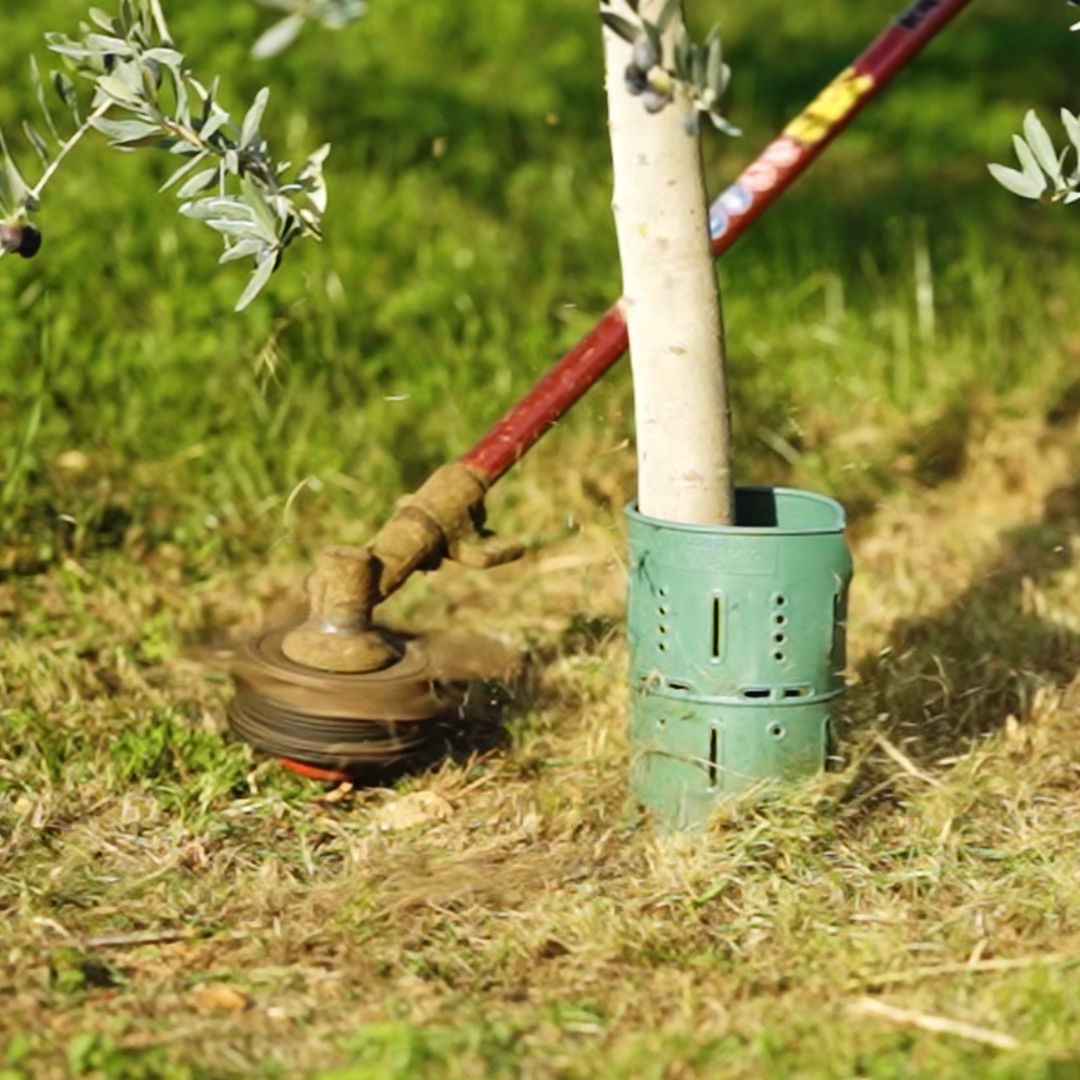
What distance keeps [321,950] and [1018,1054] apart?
791mm

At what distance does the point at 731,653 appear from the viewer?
2684 millimetres

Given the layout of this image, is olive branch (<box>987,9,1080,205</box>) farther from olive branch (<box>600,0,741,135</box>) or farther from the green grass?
the green grass

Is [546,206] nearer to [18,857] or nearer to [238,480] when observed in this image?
[238,480]

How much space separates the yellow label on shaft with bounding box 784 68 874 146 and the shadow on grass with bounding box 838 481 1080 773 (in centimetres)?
77

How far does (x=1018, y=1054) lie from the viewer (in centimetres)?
219

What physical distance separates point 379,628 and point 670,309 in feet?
2.14

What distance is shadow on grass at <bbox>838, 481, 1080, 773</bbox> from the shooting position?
3.07 metres

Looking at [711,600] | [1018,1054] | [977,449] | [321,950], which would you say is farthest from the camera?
[977,449]

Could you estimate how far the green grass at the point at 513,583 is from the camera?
2.37 meters

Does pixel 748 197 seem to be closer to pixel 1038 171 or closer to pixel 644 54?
pixel 1038 171

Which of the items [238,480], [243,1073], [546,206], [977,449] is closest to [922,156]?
[546,206]

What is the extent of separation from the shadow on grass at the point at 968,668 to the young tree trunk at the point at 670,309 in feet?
1.33

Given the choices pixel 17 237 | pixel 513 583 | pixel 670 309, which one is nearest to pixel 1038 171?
pixel 670 309

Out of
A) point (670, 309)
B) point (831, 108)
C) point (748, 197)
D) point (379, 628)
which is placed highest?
point (831, 108)
